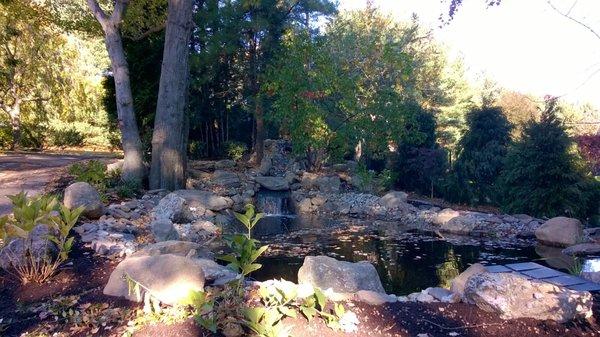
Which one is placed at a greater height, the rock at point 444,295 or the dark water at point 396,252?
the rock at point 444,295

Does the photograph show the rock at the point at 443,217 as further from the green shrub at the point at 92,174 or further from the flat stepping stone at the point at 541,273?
the green shrub at the point at 92,174

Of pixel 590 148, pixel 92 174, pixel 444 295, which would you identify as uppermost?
pixel 590 148

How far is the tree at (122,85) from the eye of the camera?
26.0 feet

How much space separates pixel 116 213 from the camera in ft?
20.1

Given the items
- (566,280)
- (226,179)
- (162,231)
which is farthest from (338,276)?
(226,179)

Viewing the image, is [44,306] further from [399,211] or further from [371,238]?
[399,211]

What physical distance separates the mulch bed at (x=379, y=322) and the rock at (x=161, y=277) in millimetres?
105

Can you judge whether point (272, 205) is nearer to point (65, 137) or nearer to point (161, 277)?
point (161, 277)

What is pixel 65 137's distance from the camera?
15.2 meters

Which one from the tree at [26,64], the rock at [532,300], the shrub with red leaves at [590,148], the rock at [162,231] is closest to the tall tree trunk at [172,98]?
the rock at [162,231]

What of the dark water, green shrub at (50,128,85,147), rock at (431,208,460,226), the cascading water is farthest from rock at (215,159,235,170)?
rock at (431,208,460,226)

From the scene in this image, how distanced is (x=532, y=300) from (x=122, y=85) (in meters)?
7.48

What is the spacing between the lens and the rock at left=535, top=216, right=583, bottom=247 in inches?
284

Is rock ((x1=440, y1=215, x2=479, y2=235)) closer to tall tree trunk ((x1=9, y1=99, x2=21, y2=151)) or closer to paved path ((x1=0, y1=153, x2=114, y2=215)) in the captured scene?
paved path ((x1=0, y1=153, x2=114, y2=215))
